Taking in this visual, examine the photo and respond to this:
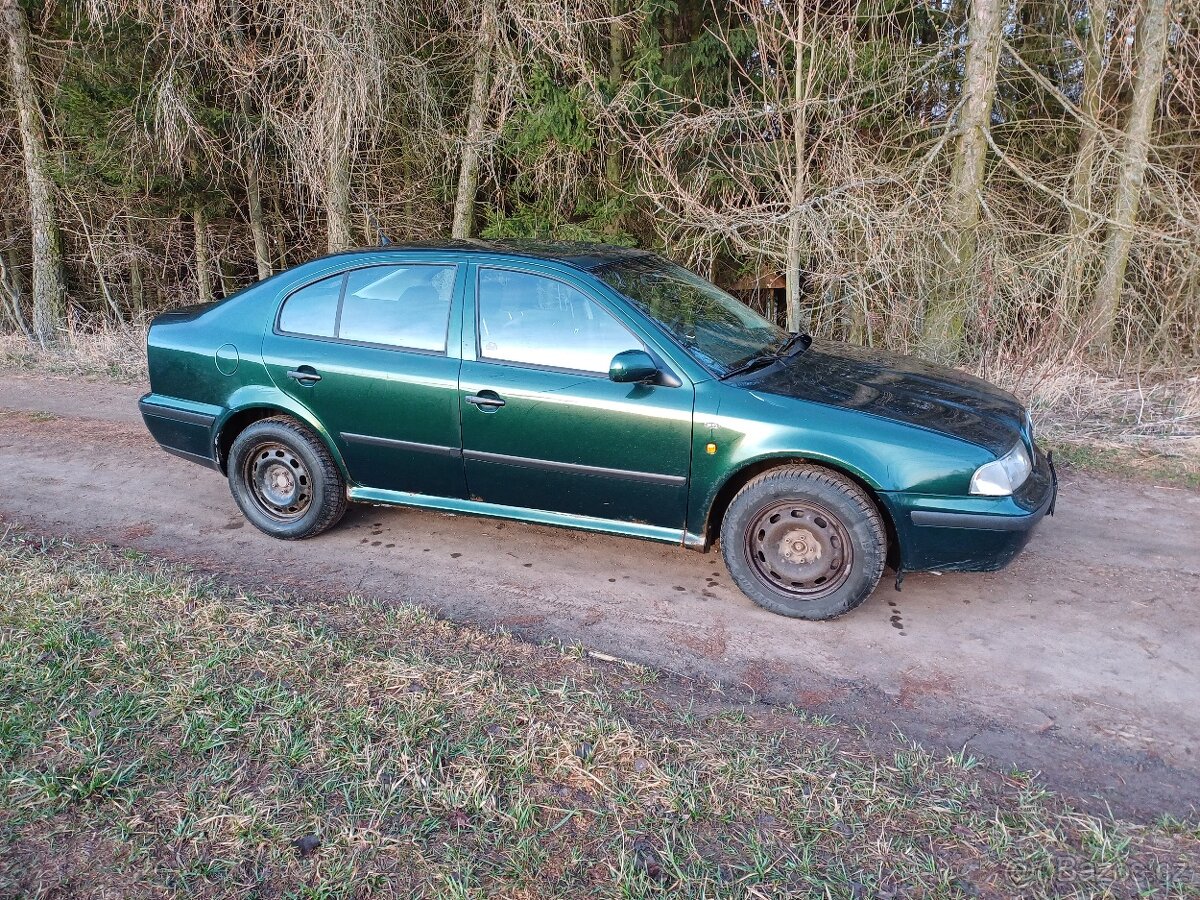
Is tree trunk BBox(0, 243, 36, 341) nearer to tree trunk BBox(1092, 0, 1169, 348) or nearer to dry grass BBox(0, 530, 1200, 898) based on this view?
dry grass BBox(0, 530, 1200, 898)

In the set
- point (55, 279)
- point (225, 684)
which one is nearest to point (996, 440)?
point (225, 684)

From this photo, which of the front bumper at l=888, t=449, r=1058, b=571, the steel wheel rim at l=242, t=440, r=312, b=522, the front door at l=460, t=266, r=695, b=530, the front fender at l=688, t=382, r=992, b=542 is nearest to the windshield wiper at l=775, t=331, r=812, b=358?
the front fender at l=688, t=382, r=992, b=542

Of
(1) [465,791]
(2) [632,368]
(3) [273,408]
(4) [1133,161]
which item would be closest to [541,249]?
(2) [632,368]

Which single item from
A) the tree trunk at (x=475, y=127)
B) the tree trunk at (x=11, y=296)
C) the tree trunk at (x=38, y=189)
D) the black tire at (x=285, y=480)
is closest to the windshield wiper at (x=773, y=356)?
the black tire at (x=285, y=480)

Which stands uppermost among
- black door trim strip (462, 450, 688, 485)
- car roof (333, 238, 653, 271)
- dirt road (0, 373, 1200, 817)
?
car roof (333, 238, 653, 271)

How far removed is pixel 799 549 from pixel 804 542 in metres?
0.04

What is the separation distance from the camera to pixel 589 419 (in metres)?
4.13

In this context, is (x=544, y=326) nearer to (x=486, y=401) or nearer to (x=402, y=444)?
(x=486, y=401)

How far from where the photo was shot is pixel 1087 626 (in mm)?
3902

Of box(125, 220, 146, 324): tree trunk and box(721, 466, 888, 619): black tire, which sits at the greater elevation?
box(125, 220, 146, 324): tree trunk

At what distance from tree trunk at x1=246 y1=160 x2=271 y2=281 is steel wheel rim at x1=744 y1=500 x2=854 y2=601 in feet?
32.3

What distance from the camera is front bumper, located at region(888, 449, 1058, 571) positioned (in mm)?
3717

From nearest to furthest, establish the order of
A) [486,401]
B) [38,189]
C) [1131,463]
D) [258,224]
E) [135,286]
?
[486,401] < [1131,463] < [38,189] < [258,224] < [135,286]

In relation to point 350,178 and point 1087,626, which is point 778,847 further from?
point 350,178
